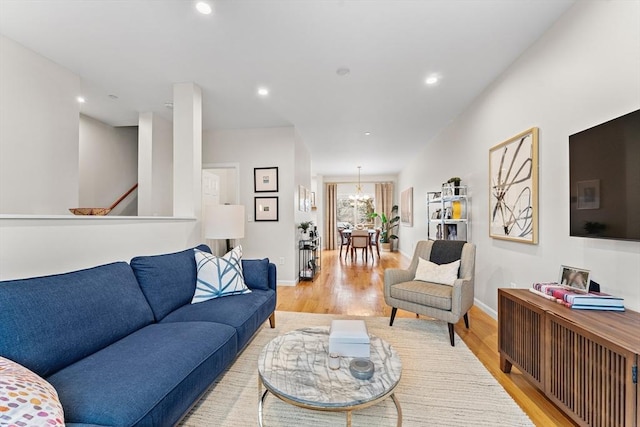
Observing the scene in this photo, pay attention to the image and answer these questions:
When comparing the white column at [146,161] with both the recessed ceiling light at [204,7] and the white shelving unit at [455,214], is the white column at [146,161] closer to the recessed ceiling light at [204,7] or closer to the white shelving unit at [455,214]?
the recessed ceiling light at [204,7]

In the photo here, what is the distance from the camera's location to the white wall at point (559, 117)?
161cm

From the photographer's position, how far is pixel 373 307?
3418 mm

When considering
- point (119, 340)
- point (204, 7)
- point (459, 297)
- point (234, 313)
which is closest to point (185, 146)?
point (204, 7)

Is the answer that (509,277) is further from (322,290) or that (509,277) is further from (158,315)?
(158,315)

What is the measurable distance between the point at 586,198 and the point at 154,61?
3.70 m

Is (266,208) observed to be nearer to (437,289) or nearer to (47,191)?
(47,191)

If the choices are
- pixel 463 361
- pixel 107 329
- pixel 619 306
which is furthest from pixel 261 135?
pixel 619 306

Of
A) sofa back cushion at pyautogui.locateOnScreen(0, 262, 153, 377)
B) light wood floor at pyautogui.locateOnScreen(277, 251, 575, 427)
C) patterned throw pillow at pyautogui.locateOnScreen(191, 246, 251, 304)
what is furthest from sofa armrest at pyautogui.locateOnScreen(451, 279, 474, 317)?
sofa back cushion at pyautogui.locateOnScreen(0, 262, 153, 377)

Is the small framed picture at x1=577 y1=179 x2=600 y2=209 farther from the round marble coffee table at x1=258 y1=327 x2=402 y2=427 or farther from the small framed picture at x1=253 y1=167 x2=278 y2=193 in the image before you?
the small framed picture at x1=253 y1=167 x2=278 y2=193

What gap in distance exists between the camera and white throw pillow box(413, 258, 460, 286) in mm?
2698

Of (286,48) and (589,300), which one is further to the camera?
(286,48)

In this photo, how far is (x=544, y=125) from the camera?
2244mm

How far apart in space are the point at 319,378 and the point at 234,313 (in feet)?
2.94

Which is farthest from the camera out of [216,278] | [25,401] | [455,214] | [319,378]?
[455,214]
